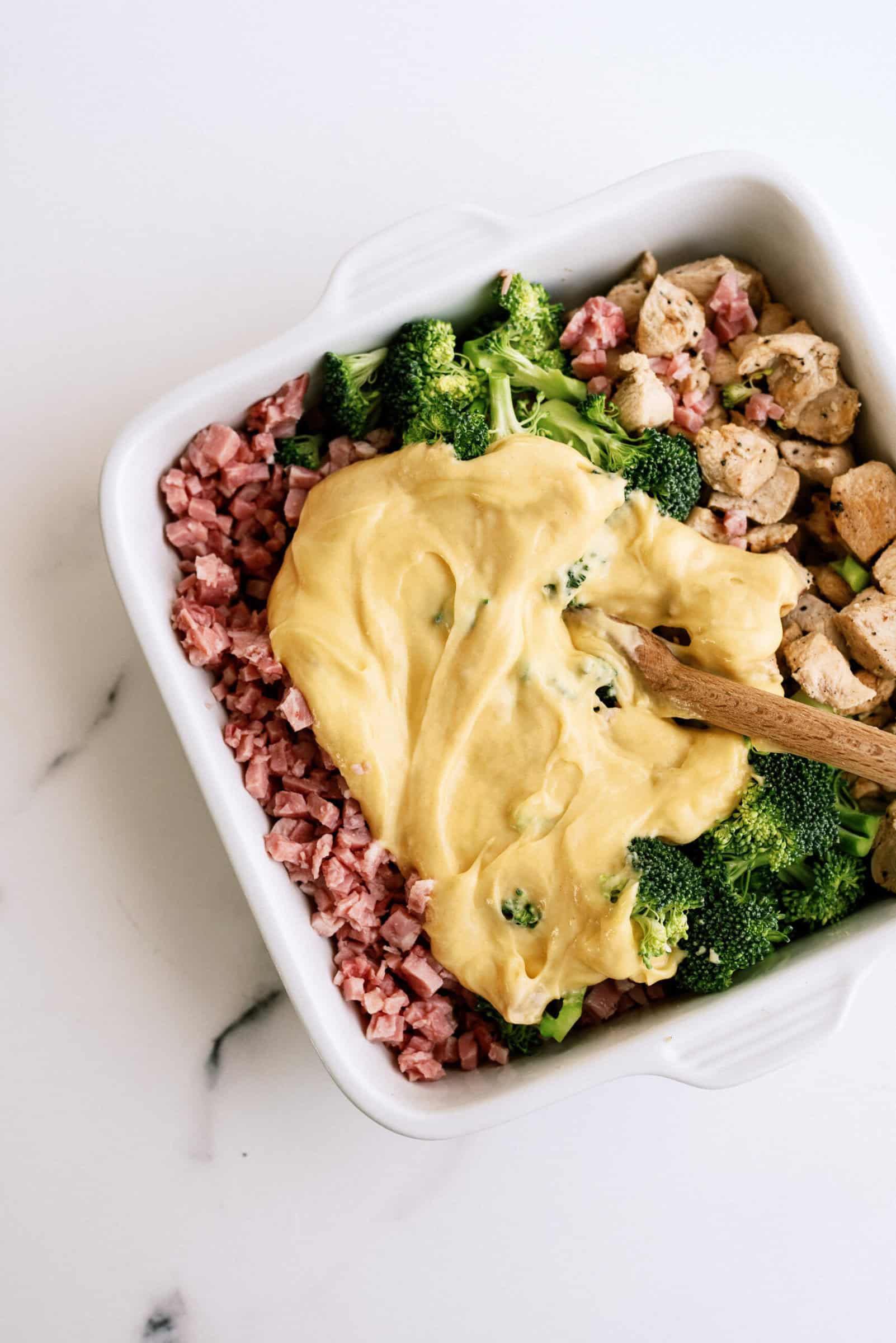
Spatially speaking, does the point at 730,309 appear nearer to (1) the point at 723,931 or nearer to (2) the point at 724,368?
(2) the point at 724,368

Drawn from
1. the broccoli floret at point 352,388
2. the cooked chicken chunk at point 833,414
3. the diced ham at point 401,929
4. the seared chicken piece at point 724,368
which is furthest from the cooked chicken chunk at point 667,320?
the diced ham at point 401,929

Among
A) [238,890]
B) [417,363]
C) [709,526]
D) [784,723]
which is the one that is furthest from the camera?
[238,890]

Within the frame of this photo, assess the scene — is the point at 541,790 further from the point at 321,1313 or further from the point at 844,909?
the point at 321,1313

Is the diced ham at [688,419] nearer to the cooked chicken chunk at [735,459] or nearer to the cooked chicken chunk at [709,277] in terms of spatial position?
the cooked chicken chunk at [735,459]

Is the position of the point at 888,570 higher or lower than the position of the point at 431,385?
lower

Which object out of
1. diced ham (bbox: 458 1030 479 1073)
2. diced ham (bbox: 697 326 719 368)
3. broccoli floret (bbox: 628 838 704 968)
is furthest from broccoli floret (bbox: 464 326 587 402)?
diced ham (bbox: 458 1030 479 1073)

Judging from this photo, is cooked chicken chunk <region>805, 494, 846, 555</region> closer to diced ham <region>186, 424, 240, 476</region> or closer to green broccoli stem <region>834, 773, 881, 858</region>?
green broccoli stem <region>834, 773, 881, 858</region>

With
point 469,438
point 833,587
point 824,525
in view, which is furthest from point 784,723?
point 469,438

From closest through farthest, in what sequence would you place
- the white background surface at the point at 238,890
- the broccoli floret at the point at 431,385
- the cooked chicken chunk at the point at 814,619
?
the broccoli floret at the point at 431,385 → the cooked chicken chunk at the point at 814,619 → the white background surface at the point at 238,890
